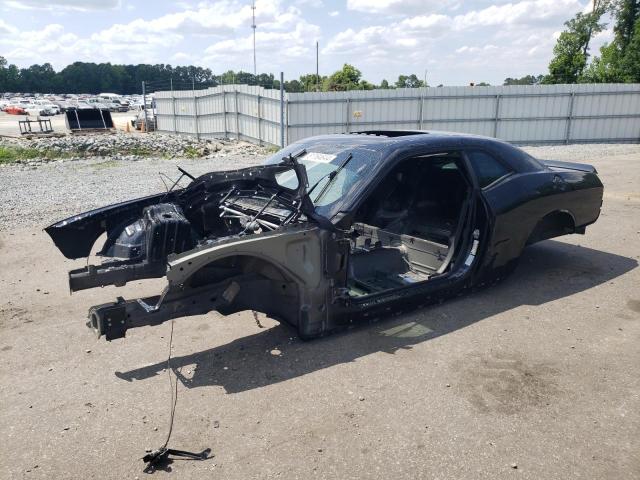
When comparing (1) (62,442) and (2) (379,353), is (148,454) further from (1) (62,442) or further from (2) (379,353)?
(2) (379,353)

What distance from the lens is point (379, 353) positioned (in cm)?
381

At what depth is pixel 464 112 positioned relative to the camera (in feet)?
63.5

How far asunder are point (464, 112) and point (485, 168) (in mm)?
15648

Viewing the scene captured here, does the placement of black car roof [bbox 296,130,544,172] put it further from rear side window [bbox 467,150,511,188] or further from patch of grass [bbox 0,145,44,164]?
patch of grass [bbox 0,145,44,164]

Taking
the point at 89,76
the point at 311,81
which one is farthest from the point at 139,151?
the point at 89,76

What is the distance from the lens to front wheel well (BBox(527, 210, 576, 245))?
5184 millimetres

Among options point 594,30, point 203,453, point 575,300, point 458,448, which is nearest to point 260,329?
point 203,453

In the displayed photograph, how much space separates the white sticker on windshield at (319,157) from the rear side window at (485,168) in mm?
1310

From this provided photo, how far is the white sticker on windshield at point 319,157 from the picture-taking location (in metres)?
4.52

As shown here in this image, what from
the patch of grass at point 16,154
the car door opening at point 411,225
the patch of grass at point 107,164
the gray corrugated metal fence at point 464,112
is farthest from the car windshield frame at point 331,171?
the patch of grass at point 16,154

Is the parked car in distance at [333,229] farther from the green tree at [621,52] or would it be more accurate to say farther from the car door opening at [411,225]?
the green tree at [621,52]

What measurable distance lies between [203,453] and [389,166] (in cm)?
256

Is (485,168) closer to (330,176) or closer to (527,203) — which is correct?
(527,203)

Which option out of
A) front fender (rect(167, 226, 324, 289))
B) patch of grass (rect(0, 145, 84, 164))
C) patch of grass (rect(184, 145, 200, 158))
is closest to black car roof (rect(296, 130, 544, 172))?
front fender (rect(167, 226, 324, 289))
